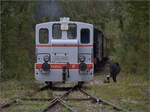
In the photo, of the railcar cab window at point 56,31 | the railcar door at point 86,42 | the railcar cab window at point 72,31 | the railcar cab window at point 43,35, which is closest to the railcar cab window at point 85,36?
the railcar door at point 86,42

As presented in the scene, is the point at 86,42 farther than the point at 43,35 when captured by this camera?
No

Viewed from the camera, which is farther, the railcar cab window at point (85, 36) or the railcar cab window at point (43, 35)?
the railcar cab window at point (43, 35)

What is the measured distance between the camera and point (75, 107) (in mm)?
8445

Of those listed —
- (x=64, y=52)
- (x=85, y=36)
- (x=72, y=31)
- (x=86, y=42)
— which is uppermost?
(x=72, y=31)

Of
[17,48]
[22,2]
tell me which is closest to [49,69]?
[17,48]

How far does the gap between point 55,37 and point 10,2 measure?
5862mm

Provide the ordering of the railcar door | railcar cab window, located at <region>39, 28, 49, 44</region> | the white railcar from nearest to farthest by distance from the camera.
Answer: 1. the white railcar
2. the railcar door
3. railcar cab window, located at <region>39, 28, 49, 44</region>

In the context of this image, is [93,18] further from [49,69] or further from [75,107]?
[75,107]

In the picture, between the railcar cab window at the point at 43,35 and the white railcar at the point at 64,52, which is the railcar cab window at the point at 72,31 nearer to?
the white railcar at the point at 64,52

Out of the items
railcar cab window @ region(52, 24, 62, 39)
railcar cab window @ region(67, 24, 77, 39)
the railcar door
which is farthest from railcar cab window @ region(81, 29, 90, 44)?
railcar cab window @ region(52, 24, 62, 39)

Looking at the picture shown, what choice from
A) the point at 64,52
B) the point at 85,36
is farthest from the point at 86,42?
the point at 64,52

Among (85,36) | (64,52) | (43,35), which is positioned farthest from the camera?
(43,35)

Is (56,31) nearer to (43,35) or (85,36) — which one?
(43,35)

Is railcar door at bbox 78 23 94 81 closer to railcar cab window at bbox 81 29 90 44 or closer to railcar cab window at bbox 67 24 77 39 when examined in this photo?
railcar cab window at bbox 81 29 90 44
